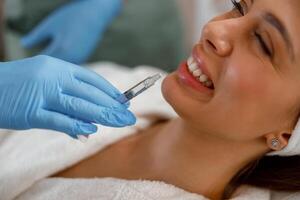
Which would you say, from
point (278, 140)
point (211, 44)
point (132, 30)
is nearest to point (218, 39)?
point (211, 44)

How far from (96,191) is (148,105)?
36 cm

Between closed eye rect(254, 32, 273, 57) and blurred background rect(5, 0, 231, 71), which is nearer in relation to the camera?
closed eye rect(254, 32, 273, 57)

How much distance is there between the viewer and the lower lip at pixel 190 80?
1122 millimetres

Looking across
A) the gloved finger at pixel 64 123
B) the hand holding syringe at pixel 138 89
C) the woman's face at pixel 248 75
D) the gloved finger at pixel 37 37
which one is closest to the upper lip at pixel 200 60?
the woman's face at pixel 248 75

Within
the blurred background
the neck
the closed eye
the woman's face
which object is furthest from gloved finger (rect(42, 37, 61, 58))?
the closed eye

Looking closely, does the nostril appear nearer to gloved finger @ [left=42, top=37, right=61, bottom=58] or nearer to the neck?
the neck

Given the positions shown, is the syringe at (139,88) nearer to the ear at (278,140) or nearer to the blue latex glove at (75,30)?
the ear at (278,140)

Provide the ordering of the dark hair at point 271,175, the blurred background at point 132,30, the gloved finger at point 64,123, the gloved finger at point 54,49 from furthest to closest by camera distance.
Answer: the blurred background at point 132,30
the gloved finger at point 54,49
the dark hair at point 271,175
the gloved finger at point 64,123

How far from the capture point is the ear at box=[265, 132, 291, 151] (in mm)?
1121

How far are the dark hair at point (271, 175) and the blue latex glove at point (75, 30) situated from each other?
0.81 metres

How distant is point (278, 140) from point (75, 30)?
940mm

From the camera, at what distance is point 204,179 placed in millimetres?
1242

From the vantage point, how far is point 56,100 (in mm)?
1030

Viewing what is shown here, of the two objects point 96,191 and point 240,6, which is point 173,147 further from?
point 240,6
